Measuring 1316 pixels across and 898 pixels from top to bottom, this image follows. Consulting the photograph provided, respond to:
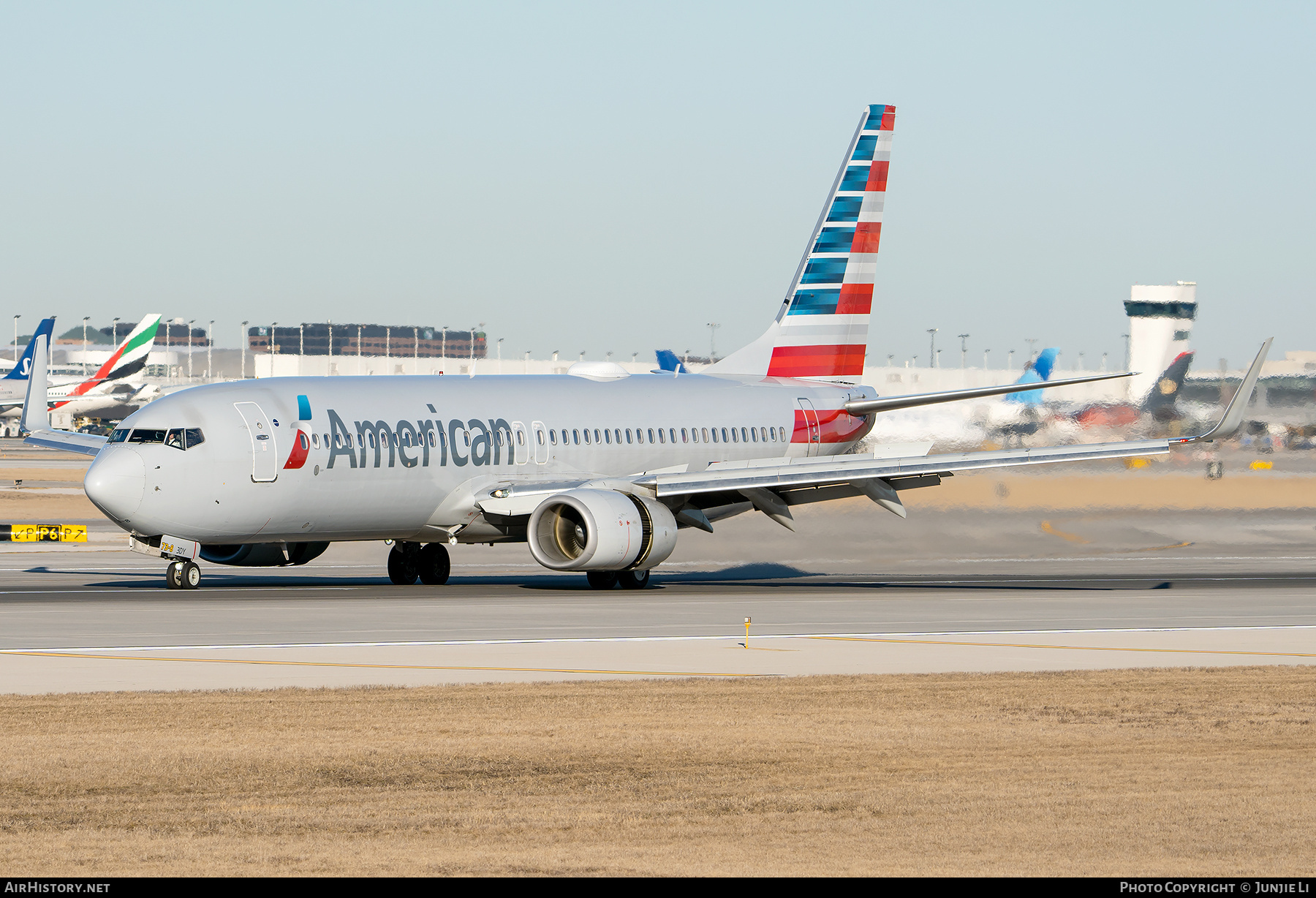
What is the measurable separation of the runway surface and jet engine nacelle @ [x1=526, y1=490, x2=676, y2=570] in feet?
2.52

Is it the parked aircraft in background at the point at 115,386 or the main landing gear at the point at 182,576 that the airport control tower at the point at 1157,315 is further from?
the main landing gear at the point at 182,576

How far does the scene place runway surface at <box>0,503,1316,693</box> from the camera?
75.1 feet

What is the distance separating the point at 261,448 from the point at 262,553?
12.1 ft

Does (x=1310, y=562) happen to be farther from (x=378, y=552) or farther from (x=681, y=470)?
(x=378, y=552)

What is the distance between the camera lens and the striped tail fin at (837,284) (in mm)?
45438

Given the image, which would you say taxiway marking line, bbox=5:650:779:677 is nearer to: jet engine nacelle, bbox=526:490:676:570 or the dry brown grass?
the dry brown grass

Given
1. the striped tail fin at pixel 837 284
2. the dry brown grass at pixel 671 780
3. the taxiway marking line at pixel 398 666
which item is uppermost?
the striped tail fin at pixel 837 284

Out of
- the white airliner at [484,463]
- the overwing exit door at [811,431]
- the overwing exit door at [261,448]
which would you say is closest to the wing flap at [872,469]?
the white airliner at [484,463]

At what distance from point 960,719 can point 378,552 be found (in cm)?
3431

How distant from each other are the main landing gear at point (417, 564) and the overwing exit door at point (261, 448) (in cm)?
539

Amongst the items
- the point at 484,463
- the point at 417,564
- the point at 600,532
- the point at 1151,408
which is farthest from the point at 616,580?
the point at 1151,408

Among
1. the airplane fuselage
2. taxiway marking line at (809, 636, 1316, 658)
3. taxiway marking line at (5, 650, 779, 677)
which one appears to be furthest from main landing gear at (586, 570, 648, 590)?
taxiway marking line at (5, 650, 779, 677)

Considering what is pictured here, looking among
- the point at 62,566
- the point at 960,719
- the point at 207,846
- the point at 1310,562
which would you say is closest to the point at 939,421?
the point at 1310,562

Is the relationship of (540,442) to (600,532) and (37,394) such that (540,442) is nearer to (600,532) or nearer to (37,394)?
(600,532)
